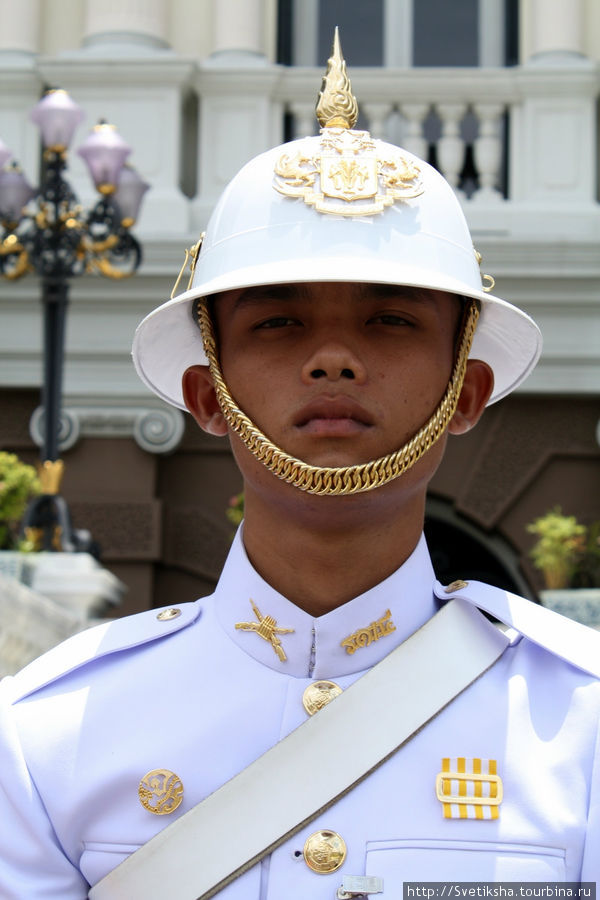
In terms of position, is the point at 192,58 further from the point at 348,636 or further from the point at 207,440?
the point at 348,636

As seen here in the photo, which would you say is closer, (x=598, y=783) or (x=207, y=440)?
(x=598, y=783)

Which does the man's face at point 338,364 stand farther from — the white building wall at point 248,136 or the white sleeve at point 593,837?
the white building wall at point 248,136

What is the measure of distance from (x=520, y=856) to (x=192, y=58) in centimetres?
806

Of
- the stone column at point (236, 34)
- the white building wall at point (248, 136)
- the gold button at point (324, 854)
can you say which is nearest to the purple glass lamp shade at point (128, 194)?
the white building wall at point (248, 136)

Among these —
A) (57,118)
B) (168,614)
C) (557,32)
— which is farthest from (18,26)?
(168,614)

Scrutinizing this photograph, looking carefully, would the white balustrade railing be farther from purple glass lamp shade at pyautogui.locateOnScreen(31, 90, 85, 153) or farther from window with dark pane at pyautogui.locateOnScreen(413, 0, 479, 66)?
purple glass lamp shade at pyautogui.locateOnScreen(31, 90, 85, 153)

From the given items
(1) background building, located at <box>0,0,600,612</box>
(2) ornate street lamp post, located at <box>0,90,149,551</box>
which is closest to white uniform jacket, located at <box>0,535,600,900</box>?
(2) ornate street lamp post, located at <box>0,90,149,551</box>

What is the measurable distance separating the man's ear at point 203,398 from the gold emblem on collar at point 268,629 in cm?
26

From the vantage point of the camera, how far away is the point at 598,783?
1.90 m

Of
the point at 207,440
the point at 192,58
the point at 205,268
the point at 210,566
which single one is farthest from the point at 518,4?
the point at 205,268

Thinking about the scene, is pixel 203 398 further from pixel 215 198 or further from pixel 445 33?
pixel 445 33

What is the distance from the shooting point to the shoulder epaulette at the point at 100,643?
A: 2.17 m

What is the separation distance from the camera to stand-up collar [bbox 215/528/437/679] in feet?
6.84

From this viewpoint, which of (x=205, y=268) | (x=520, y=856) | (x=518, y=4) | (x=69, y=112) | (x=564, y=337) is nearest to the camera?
(x=520, y=856)
